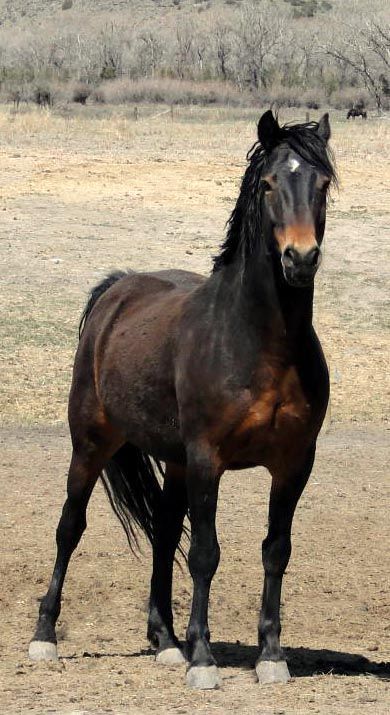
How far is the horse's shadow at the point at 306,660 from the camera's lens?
18.2 ft

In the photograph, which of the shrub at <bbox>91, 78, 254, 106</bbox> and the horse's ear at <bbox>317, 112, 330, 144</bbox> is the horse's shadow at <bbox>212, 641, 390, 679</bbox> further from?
the shrub at <bbox>91, 78, 254, 106</bbox>

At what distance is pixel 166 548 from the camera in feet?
19.8

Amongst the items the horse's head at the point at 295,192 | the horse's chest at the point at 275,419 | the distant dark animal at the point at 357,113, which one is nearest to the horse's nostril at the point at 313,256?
the horse's head at the point at 295,192

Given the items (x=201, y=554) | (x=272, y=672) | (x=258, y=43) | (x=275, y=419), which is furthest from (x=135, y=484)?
(x=258, y=43)

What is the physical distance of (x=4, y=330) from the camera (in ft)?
41.7

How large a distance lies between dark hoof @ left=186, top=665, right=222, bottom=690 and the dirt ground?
0.17ft

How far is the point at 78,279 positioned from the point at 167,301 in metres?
9.07

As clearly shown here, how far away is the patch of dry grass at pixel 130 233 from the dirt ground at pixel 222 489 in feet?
0.11

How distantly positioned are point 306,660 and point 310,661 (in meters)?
0.03

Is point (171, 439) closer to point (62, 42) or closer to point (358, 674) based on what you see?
point (358, 674)

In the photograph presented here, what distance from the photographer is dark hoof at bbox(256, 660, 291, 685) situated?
16.8 ft

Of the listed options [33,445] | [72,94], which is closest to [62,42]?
[72,94]

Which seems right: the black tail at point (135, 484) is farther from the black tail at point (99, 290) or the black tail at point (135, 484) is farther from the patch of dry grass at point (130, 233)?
the patch of dry grass at point (130, 233)

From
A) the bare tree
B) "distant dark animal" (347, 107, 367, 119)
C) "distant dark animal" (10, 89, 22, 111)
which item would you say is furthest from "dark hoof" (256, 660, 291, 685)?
the bare tree
